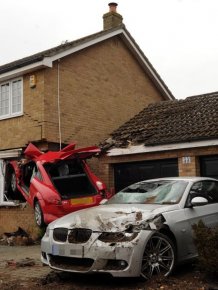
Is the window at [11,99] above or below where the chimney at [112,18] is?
below

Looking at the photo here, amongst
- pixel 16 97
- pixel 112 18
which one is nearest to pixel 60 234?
pixel 16 97

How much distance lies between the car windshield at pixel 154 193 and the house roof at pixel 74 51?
6.76 metres

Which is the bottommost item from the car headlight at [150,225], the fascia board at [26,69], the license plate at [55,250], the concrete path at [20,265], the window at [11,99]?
the concrete path at [20,265]

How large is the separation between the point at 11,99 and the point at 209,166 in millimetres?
6846

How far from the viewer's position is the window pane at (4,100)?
14.9 m

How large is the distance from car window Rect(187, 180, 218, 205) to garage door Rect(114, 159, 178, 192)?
4163 millimetres

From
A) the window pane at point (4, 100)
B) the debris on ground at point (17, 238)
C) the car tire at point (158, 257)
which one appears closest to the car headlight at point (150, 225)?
the car tire at point (158, 257)

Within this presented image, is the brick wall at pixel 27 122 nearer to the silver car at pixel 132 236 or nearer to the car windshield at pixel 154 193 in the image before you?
the car windshield at pixel 154 193

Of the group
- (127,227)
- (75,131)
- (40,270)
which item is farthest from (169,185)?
(75,131)

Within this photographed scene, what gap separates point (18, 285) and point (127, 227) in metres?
1.96

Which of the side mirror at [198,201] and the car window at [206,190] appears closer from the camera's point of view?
the side mirror at [198,201]

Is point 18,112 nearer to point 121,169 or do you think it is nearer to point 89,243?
point 121,169

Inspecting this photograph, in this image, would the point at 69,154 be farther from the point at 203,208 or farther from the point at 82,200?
the point at 203,208

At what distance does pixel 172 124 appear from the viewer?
14.0 m
